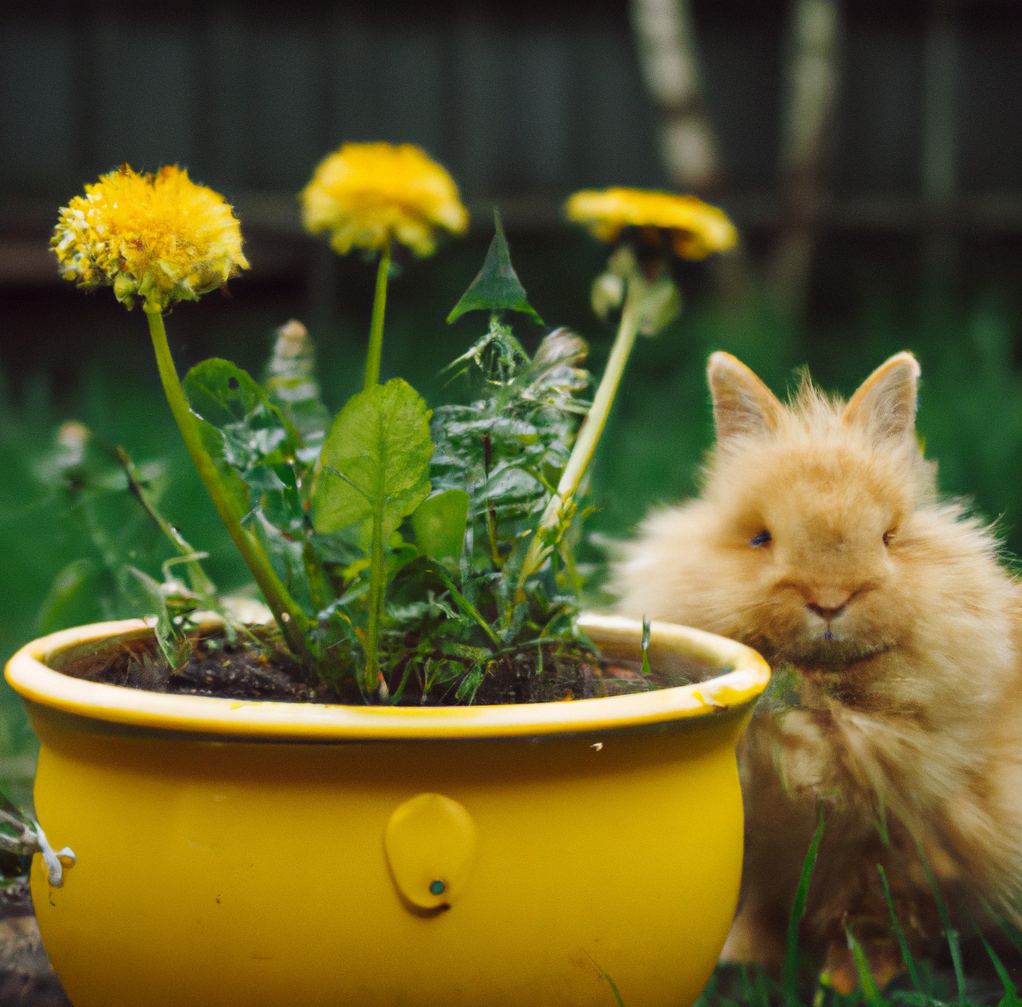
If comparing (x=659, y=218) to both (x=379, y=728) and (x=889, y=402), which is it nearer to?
(x=889, y=402)

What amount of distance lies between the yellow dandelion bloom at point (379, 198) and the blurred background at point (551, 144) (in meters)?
2.40

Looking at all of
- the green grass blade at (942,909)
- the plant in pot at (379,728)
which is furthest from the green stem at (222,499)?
the green grass blade at (942,909)

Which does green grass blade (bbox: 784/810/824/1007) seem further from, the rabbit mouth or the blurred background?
the blurred background

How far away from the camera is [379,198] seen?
33.2 inches

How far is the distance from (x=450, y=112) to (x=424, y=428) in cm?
383

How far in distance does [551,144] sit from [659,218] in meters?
3.60

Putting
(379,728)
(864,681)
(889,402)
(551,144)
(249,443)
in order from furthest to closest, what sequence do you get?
(551,144), (889,402), (864,681), (249,443), (379,728)

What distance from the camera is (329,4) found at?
165 inches

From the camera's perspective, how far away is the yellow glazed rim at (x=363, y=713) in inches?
26.9

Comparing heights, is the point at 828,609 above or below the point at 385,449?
below

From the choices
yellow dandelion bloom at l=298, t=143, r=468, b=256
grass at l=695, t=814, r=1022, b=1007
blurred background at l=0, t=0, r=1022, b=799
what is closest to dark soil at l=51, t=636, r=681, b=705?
grass at l=695, t=814, r=1022, b=1007

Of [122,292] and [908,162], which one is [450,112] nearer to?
[908,162]

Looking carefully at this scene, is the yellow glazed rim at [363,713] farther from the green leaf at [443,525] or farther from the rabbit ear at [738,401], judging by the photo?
the rabbit ear at [738,401]

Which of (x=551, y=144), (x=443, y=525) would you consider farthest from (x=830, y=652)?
(x=551, y=144)
